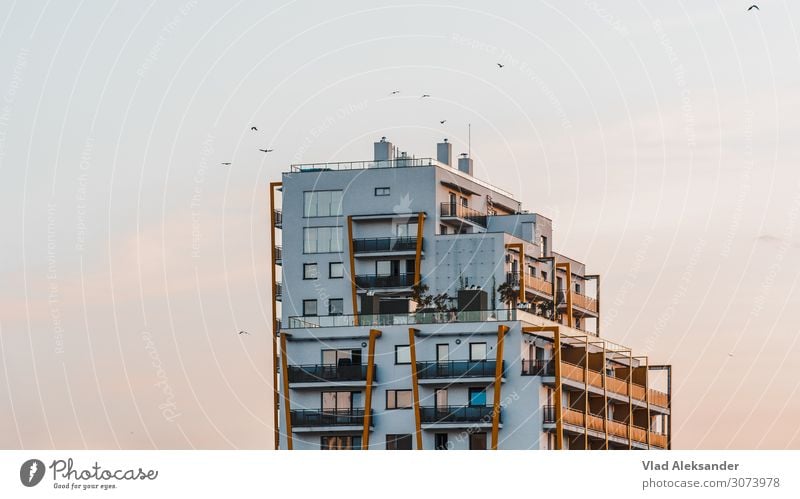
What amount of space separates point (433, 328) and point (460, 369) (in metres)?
3.18

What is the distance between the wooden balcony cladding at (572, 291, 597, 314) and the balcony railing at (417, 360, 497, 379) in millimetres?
38177

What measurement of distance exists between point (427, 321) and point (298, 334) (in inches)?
362

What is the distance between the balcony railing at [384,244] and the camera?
488 ft

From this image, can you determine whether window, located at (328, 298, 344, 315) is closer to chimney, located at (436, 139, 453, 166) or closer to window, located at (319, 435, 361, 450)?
chimney, located at (436, 139, 453, 166)

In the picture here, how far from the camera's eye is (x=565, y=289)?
162 meters

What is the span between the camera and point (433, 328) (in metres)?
128

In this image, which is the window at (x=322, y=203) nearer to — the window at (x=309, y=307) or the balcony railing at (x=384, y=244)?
the balcony railing at (x=384, y=244)

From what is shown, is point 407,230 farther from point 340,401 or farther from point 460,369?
point 460,369

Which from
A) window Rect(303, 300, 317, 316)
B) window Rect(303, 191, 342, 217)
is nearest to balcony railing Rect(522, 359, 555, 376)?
window Rect(303, 300, 317, 316)

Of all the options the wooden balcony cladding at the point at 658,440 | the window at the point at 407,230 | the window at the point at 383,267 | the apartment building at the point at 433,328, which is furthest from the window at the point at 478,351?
the window at the point at 383,267

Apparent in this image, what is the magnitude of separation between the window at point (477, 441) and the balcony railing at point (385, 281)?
24.3 m

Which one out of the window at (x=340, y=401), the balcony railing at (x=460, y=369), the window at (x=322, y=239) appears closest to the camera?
the balcony railing at (x=460, y=369)

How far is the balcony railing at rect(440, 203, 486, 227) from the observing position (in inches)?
5910
